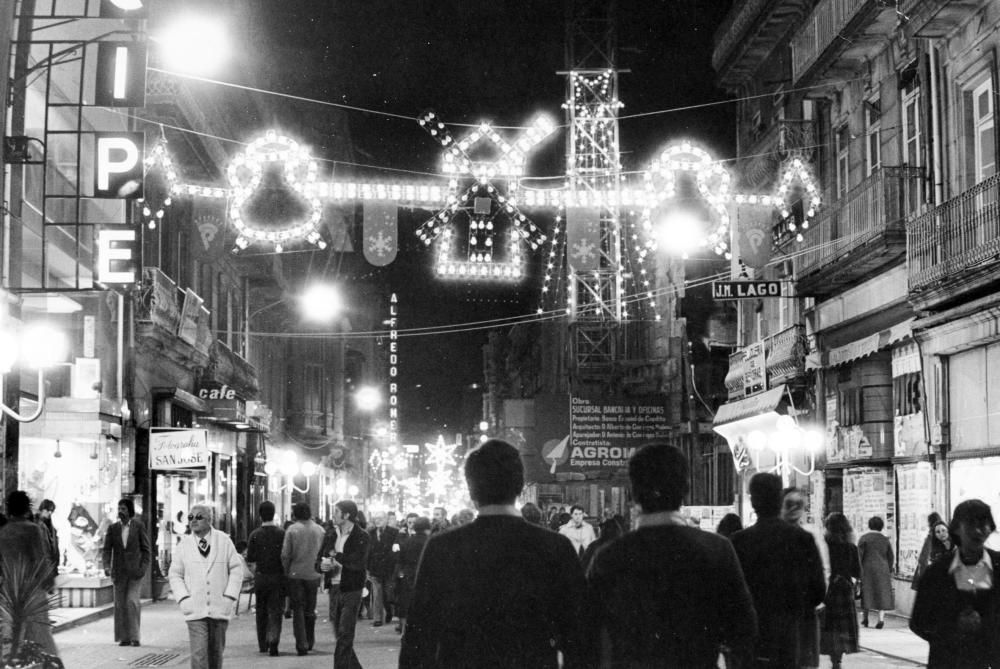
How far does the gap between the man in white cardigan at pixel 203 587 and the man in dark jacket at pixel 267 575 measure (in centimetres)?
563

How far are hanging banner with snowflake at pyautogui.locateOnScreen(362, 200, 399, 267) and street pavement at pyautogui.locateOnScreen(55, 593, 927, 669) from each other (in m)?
5.76

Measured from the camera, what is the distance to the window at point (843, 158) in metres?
25.6

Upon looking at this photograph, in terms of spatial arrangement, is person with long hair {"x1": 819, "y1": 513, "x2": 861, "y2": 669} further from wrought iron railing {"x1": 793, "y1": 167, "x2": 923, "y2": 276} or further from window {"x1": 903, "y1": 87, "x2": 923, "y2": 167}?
window {"x1": 903, "y1": 87, "x2": 923, "y2": 167}

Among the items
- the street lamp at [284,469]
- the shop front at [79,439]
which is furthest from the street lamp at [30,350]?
the street lamp at [284,469]

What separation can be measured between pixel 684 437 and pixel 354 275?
164 ft

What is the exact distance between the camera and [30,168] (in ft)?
71.2

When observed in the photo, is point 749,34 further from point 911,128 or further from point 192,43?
point 192,43

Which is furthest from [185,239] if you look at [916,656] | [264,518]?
[916,656]

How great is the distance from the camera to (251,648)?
18016 millimetres

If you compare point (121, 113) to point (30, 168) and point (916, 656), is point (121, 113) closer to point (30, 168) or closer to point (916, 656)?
point (30, 168)

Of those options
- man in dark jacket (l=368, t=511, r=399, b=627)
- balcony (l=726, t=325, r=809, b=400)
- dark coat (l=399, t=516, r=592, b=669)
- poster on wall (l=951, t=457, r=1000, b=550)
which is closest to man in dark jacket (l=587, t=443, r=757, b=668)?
dark coat (l=399, t=516, r=592, b=669)

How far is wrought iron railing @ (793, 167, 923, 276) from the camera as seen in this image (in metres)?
21.6

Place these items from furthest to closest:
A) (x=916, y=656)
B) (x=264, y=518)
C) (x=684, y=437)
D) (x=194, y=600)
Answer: (x=684, y=437), (x=264, y=518), (x=916, y=656), (x=194, y=600)

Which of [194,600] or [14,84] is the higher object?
[14,84]
